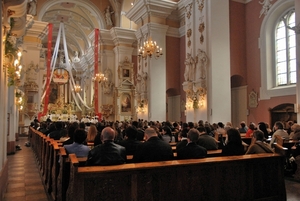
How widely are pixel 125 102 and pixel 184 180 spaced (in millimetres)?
18227

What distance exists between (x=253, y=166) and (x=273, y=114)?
9446mm

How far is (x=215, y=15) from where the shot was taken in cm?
1264

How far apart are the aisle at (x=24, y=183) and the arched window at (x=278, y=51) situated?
9712mm

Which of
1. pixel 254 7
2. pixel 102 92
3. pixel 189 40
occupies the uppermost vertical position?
pixel 254 7

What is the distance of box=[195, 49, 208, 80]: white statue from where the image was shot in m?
A: 12.8

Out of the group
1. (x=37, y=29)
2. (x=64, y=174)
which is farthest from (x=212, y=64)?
(x=37, y=29)

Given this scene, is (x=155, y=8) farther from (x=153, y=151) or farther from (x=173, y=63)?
(x=153, y=151)

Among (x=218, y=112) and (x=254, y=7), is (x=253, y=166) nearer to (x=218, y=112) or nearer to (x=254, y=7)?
(x=218, y=112)

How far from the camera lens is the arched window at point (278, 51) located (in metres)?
11.9

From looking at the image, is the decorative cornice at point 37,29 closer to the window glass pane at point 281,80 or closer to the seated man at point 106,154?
the window glass pane at point 281,80

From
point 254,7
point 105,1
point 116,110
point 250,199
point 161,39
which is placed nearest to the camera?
point 250,199

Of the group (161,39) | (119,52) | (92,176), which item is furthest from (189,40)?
(92,176)

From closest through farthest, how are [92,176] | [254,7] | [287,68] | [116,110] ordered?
[92,176]
[287,68]
[254,7]
[116,110]

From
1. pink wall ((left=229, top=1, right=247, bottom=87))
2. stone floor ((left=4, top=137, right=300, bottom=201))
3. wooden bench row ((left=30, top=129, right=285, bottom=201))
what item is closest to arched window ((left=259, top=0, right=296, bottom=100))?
pink wall ((left=229, top=1, right=247, bottom=87))
